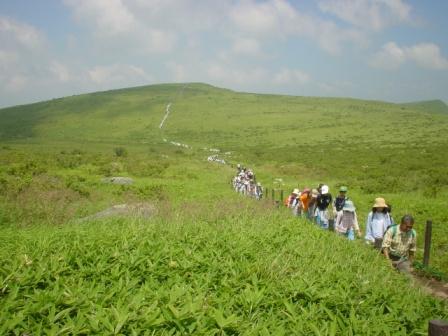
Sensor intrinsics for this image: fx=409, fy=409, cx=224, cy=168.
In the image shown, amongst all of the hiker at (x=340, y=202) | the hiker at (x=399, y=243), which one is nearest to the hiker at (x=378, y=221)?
the hiker at (x=399, y=243)

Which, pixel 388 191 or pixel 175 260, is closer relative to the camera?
pixel 175 260

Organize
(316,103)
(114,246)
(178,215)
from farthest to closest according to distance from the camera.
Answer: (316,103) → (178,215) → (114,246)

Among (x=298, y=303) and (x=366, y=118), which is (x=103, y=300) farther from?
(x=366, y=118)

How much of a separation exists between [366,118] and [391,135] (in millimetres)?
27712

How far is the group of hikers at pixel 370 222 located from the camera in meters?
7.37

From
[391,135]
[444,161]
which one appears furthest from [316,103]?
[444,161]

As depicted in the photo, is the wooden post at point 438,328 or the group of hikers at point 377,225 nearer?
the wooden post at point 438,328

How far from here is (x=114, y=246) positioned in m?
5.82

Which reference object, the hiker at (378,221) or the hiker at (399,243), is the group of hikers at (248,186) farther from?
the hiker at (399,243)

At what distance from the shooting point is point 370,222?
8680mm

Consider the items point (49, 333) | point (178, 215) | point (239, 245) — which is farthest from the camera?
point (178, 215)

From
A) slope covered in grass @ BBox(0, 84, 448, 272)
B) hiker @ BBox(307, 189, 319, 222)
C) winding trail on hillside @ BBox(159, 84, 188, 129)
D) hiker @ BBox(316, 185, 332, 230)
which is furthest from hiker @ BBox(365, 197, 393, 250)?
winding trail on hillside @ BBox(159, 84, 188, 129)

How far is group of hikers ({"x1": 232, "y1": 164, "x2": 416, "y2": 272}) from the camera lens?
24.2 ft

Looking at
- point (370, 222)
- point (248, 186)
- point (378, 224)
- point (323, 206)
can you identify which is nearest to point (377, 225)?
point (378, 224)
